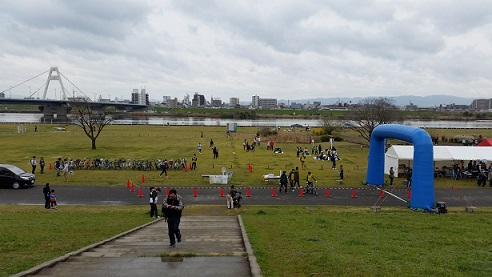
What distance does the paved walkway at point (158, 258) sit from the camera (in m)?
7.63

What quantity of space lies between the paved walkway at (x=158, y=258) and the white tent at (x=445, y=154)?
68.4 feet

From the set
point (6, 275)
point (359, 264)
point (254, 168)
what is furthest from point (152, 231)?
point (254, 168)

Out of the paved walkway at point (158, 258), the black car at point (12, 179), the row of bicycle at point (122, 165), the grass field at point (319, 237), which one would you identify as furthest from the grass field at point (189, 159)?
the paved walkway at point (158, 258)

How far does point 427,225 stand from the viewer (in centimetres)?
1466

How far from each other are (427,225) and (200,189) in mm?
13519

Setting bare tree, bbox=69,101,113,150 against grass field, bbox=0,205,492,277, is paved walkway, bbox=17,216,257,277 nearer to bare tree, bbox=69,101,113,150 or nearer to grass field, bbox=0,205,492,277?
Answer: grass field, bbox=0,205,492,277

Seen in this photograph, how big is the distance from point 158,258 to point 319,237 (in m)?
5.00

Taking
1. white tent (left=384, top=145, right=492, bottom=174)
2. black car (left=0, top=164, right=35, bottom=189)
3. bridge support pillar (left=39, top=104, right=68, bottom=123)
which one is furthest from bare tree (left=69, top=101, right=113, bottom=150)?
bridge support pillar (left=39, top=104, right=68, bottom=123)

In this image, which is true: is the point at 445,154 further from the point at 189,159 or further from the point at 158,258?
the point at 158,258

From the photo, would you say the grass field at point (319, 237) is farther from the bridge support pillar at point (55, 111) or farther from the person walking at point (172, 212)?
the bridge support pillar at point (55, 111)

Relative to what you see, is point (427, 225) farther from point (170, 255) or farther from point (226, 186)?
point (226, 186)

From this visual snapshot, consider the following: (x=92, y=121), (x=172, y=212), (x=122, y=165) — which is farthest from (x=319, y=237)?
(x=92, y=121)

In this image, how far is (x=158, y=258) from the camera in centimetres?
864

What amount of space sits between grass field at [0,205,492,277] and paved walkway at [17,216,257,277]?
539 millimetres
